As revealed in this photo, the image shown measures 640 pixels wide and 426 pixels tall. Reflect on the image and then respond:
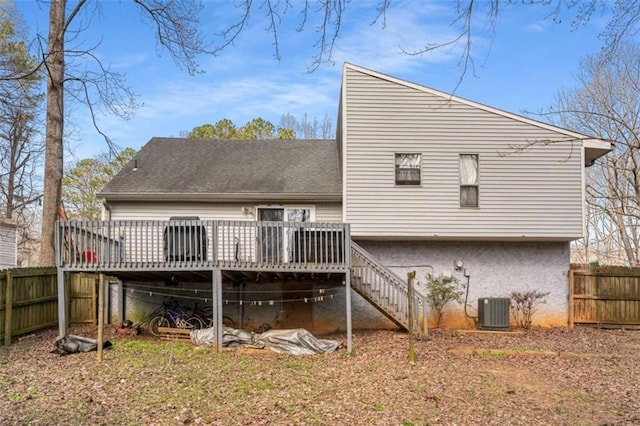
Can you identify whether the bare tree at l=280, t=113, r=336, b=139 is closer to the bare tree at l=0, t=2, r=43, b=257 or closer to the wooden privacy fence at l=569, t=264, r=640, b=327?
the bare tree at l=0, t=2, r=43, b=257

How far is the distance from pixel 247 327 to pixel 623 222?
2010 centimetres

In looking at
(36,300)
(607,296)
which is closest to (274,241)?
(36,300)

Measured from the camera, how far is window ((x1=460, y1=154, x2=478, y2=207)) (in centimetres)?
1223

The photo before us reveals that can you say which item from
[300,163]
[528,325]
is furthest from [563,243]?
[300,163]

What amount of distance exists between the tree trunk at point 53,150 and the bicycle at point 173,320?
11.3 feet

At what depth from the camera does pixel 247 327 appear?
41.9 ft

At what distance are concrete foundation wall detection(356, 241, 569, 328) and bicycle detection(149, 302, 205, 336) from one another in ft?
14.9

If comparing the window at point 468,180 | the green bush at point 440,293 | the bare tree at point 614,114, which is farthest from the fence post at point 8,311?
the bare tree at point 614,114

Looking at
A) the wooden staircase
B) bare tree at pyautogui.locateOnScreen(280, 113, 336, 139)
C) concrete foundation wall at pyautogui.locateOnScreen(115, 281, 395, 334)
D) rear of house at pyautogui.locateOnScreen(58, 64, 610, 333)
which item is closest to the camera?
the wooden staircase

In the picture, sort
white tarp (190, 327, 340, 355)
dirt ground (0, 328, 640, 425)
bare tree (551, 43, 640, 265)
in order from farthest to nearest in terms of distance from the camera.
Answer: bare tree (551, 43, 640, 265)
white tarp (190, 327, 340, 355)
dirt ground (0, 328, 640, 425)

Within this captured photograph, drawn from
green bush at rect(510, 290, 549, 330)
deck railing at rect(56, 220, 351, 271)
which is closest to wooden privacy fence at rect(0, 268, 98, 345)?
deck railing at rect(56, 220, 351, 271)

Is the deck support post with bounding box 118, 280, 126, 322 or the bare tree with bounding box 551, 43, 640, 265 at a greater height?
the bare tree with bounding box 551, 43, 640, 265

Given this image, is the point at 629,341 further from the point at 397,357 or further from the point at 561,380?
the point at 397,357

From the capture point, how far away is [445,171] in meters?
12.2
